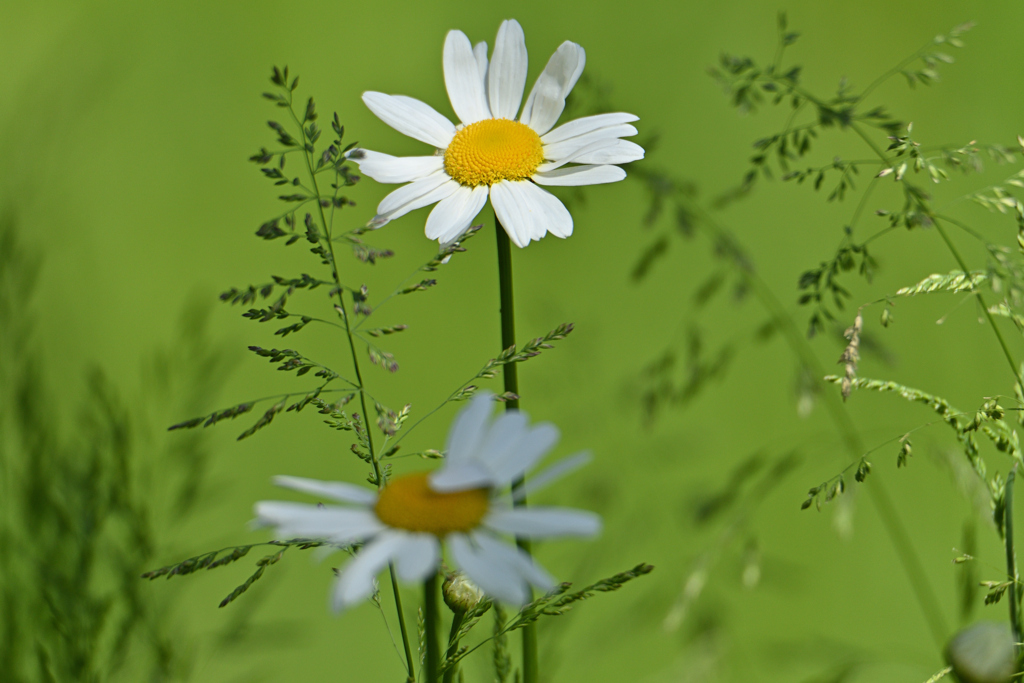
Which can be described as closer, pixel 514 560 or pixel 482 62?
pixel 514 560

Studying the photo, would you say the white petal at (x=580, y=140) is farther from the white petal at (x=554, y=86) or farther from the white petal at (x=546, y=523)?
the white petal at (x=546, y=523)

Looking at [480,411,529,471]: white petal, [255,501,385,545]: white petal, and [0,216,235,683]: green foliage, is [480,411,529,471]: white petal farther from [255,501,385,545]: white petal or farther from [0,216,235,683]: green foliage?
[0,216,235,683]: green foliage

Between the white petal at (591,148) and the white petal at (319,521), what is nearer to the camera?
the white petal at (319,521)

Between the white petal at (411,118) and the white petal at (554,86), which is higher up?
the white petal at (411,118)

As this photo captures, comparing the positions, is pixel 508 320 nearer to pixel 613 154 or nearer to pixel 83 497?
pixel 613 154

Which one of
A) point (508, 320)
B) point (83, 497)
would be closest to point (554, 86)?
point (508, 320)

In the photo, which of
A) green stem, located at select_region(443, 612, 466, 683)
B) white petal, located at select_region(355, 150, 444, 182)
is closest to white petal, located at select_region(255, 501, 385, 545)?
green stem, located at select_region(443, 612, 466, 683)

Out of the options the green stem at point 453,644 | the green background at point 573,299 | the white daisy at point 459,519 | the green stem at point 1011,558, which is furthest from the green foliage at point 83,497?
the green stem at point 1011,558
